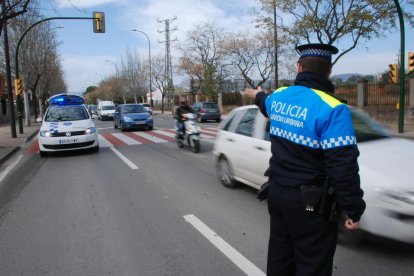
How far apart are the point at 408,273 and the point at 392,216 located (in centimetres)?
52

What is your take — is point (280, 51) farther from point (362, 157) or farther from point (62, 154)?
point (362, 157)

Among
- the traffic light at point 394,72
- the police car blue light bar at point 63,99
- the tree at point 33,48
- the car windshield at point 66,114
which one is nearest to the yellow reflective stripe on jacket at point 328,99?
the car windshield at point 66,114

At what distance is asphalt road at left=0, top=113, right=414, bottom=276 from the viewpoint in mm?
3963

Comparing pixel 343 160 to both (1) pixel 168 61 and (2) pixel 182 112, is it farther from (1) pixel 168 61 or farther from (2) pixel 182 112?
A: (1) pixel 168 61

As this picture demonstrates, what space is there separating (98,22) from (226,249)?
707 inches

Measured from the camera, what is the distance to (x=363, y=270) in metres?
3.70

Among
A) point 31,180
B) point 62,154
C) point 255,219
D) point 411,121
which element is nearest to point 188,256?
point 255,219

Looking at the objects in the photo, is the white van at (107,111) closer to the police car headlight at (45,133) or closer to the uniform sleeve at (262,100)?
the police car headlight at (45,133)

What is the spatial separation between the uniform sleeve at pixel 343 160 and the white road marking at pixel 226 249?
5.88 ft

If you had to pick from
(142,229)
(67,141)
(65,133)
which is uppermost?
(65,133)

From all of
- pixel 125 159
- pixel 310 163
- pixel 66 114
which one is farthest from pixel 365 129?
pixel 66 114

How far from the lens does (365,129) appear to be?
5.34 metres

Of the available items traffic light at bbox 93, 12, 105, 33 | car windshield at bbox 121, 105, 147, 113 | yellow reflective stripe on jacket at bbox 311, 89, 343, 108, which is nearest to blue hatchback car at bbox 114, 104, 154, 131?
car windshield at bbox 121, 105, 147, 113

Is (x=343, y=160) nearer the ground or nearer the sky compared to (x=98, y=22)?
nearer the ground
